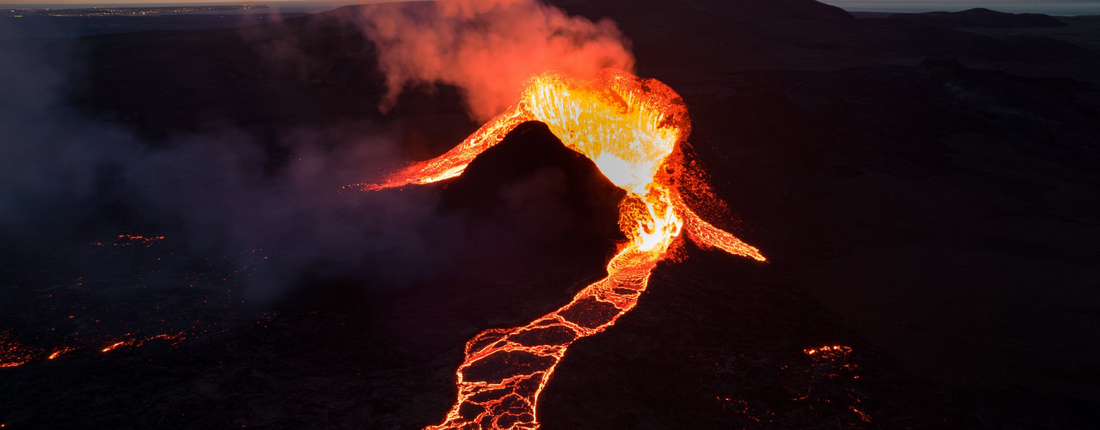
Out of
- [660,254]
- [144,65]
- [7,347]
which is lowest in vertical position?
[7,347]

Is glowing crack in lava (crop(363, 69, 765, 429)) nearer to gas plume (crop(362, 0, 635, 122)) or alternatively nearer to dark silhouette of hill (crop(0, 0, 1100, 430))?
dark silhouette of hill (crop(0, 0, 1100, 430))

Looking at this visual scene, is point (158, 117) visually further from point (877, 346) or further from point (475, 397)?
point (877, 346)

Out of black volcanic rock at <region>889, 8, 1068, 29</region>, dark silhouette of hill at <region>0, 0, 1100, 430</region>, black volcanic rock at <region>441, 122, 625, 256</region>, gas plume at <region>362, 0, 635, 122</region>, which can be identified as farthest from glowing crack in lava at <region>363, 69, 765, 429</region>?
black volcanic rock at <region>889, 8, 1068, 29</region>

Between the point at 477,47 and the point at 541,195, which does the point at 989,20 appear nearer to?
the point at 477,47

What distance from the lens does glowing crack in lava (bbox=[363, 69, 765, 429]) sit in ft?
19.6

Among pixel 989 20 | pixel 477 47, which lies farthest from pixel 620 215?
pixel 989 20

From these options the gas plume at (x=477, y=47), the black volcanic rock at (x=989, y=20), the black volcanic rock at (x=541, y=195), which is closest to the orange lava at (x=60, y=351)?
the black volcanic rock at (x=541, y=195)

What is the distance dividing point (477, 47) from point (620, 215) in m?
17.0

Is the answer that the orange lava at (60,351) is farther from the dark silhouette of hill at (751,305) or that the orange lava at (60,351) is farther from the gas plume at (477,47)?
the gas plume at (477,47)

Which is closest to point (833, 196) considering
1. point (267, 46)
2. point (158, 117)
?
point (158, 117)

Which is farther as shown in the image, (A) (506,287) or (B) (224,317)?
(A) (506,287)

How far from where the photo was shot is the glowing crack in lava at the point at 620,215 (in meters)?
5.98

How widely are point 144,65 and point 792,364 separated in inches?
1118

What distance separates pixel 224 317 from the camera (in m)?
6.98
